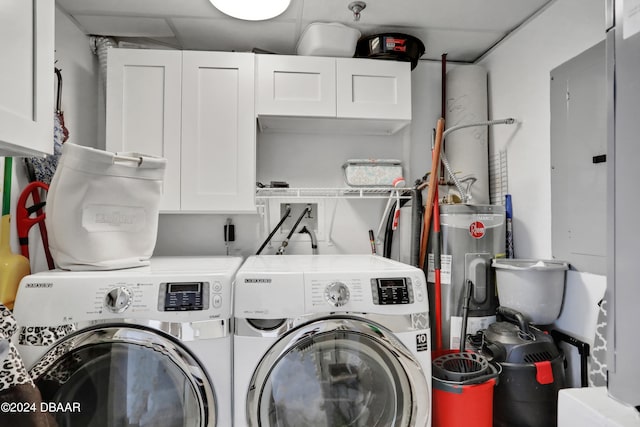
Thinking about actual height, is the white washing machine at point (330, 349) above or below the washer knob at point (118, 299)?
below

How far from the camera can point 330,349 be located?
1.34m

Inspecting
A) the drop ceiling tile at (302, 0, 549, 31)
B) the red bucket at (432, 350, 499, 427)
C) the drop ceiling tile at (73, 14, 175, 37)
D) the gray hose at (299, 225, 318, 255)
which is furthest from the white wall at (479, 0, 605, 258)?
the drop ceiling tile at (73, 14, 175, 37)

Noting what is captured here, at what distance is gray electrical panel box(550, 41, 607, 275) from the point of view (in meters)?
1.55

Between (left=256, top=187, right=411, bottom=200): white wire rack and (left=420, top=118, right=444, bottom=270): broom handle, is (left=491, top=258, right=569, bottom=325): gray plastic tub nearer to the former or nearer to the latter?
(left=420, top=118, right=444, bottom=270): broom handle

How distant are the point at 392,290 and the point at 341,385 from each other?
431 mm

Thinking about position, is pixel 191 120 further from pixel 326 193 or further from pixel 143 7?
pixel 326 193

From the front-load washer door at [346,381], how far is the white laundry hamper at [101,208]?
802 millimetres

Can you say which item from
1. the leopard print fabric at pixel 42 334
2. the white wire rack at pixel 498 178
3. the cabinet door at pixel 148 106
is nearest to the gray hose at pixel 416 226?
the white wire rack at pixel 498 178

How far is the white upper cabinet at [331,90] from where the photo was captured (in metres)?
1.99

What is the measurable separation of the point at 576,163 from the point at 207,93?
6.50ft

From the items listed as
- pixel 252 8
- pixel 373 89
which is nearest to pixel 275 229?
pixel 373 89

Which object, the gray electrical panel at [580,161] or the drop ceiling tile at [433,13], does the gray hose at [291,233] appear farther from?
the gray electrical panel at [580,161]

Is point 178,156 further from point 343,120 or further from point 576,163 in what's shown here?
point 576,163

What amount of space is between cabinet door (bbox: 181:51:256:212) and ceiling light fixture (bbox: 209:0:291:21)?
0.21 m
